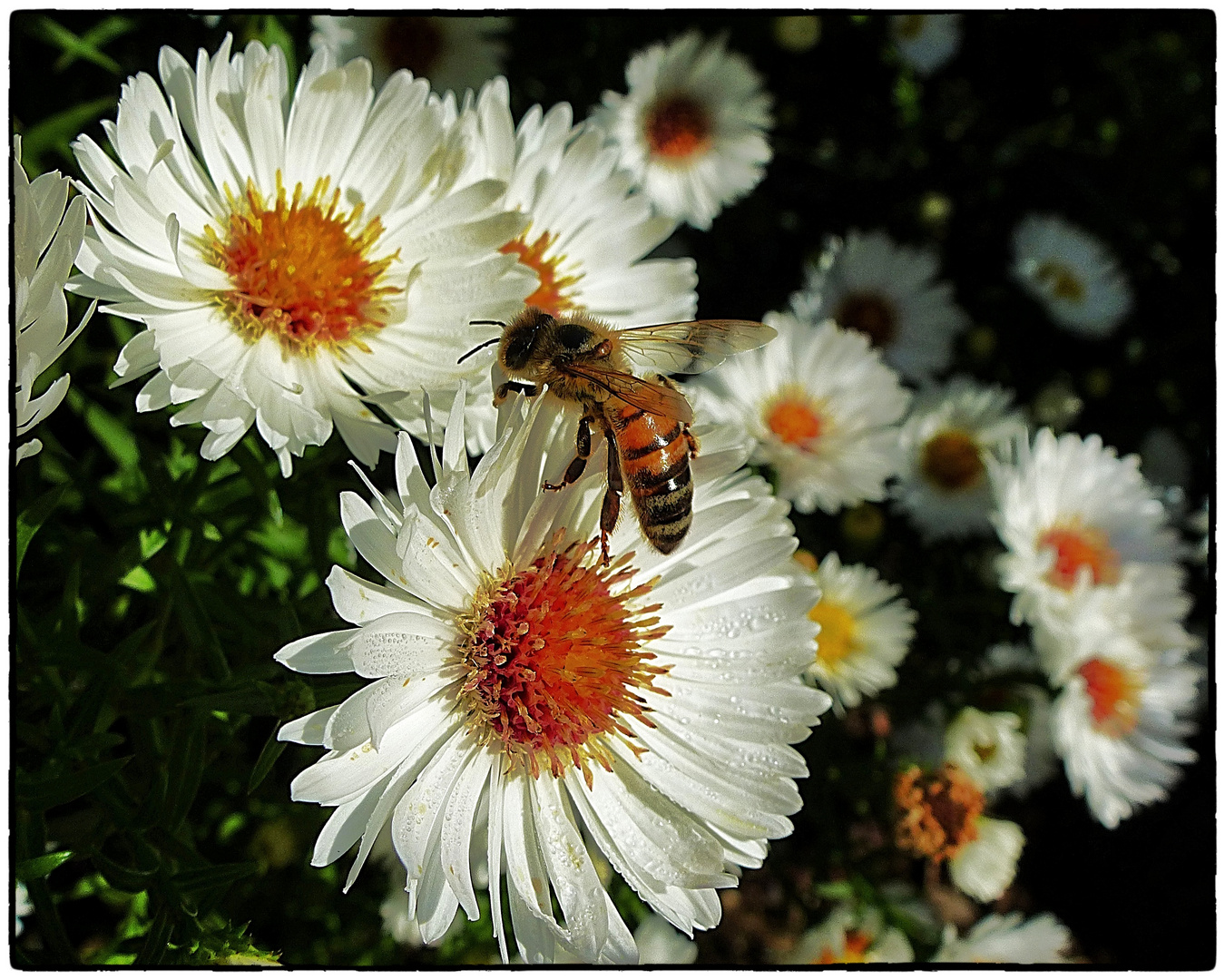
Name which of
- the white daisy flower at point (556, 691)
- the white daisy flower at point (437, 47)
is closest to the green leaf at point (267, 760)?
the white daisy flower at point (556, 691)

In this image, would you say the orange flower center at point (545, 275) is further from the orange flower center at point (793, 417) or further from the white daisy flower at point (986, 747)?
the white daisy flower at point (986, 747)

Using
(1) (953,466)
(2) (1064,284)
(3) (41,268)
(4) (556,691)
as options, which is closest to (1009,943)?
(1) (953,466)

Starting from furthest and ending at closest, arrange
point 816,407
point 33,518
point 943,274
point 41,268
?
point 943,274 < point 816,407 < point 33,518 < point 41,268

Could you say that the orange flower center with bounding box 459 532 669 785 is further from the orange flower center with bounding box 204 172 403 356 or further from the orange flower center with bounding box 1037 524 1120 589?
the orange flower center with bounding box 1037 524 1120 589

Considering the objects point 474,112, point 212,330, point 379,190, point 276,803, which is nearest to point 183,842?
point 276,803

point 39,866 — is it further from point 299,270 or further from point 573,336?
point 573,336

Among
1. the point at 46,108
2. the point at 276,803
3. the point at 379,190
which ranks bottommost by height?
the point at 276,803

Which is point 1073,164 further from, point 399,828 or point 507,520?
point 399,828
